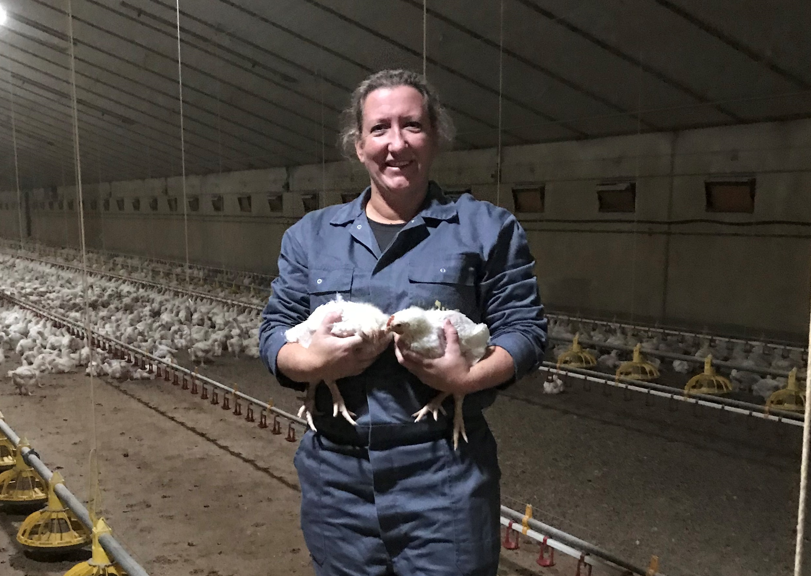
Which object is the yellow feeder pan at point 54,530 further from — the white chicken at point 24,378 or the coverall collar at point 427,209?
the white chicken at point 24,378

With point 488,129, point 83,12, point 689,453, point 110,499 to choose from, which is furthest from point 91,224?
point 689,453

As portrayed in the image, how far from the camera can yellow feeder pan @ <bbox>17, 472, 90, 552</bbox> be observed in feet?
7.91

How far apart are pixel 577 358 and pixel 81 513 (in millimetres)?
3044

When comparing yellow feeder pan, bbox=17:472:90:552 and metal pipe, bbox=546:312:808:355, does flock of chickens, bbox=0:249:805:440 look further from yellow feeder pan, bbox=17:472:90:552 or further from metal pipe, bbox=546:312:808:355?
yellow feeder pan, bbox=17:472:90:552

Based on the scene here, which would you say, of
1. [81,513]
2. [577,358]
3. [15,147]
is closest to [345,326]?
[81,513]

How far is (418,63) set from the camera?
10.6ft

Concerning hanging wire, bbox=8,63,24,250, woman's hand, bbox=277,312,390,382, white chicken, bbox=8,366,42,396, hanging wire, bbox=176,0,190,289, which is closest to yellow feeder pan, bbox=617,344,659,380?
woman's hand, bbox=277,312,390,382

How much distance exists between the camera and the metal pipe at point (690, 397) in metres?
2.90

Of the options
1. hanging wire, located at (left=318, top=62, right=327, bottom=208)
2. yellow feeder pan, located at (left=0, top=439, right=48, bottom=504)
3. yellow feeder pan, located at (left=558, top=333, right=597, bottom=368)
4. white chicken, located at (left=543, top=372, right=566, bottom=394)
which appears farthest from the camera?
yellow feeder pan, located at (left=558, top=333, right=597, bottom=368)

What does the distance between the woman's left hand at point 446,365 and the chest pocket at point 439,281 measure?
0.07m

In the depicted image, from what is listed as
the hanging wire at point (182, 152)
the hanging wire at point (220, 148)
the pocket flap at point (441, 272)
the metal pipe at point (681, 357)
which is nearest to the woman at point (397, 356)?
the pocket flap at point (441, 272)

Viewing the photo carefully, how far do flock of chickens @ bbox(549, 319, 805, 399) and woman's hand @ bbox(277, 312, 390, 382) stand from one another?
2953 mm

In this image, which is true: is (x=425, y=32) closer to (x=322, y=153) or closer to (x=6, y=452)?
(x=322, y=153)

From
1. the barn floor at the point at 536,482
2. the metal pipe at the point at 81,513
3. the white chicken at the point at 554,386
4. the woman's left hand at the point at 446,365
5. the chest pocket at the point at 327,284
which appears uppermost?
the chest pocket at the point at 327,284
